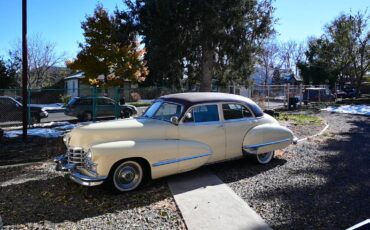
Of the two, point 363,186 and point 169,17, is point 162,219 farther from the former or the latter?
point 169,17

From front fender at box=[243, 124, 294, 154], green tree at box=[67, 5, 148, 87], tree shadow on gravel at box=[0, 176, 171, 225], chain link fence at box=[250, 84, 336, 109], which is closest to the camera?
tree shadow on gravel at box=[0, 176, 171, 225]

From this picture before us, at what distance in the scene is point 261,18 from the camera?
17969 millimetres

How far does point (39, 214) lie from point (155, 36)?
40.2 ft

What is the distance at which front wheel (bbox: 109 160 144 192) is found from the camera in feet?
21.1

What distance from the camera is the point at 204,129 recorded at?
24.6 ft

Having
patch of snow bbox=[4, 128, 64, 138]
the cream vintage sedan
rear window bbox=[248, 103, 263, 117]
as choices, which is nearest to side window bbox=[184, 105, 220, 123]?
the cream vintage sedan

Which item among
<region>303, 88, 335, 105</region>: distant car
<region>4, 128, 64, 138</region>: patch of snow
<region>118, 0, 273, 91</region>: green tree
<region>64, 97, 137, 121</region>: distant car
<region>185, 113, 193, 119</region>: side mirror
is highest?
<region>118, 0, 273, 91</region>: green tree

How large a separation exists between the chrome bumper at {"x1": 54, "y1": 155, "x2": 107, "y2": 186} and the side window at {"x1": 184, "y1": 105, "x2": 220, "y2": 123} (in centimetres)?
209

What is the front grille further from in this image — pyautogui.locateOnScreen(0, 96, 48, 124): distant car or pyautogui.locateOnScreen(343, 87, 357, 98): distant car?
pyautogui.locateOnScreen(343, 87, 357, 98): distant car

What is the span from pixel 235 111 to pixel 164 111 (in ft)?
5.27

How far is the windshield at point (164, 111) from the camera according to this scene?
24.4 feet

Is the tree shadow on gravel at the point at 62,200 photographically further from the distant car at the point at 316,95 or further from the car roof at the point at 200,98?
the distant car at the point at 316,95

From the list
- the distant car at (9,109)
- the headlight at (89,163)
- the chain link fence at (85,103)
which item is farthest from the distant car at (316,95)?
the headlight at (89,163)

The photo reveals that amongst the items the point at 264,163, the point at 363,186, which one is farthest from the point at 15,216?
the point at 363,186
